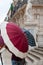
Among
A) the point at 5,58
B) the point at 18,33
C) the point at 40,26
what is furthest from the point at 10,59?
the point at 40,26

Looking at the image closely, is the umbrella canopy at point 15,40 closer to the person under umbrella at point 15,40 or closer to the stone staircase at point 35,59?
the person under umbrella at point 15,40

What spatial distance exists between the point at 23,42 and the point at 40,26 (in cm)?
1822

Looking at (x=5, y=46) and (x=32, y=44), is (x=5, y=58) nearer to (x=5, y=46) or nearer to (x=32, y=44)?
(x=5, y=46)

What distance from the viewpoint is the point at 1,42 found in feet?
8.89

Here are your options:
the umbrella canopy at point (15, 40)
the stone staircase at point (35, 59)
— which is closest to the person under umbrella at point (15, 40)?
the umbrella canopy at point (15, 40)

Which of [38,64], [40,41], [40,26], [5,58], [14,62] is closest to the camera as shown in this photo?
[5,58]

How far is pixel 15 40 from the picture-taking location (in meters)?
2.73

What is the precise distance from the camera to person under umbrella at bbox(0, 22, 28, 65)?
270 centimetres

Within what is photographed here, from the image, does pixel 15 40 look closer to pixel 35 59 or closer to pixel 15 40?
pixel 15 40

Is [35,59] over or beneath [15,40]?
beneath

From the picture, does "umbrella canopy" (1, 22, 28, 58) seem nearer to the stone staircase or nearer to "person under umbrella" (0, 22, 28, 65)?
"person under umbrella" (0, 22, 28, 65)

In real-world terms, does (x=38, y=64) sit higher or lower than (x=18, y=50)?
lower

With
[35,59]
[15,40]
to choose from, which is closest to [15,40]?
[15,40]

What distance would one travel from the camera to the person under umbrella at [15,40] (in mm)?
2696
